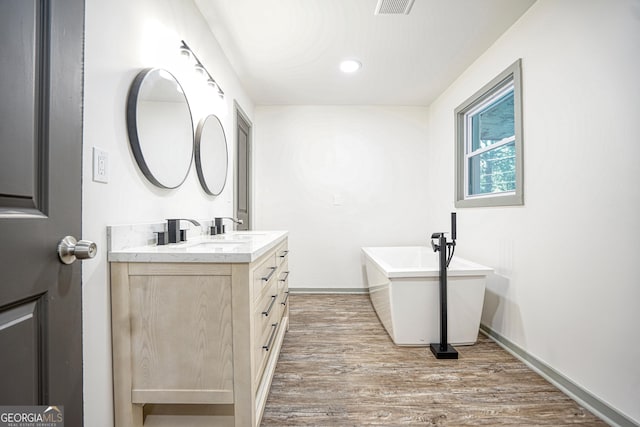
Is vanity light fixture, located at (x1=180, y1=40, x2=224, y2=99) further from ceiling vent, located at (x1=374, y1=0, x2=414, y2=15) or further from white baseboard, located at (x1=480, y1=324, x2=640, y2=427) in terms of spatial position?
white baseboard, located at (x1=480, y1=324, x2=640, y2=427)

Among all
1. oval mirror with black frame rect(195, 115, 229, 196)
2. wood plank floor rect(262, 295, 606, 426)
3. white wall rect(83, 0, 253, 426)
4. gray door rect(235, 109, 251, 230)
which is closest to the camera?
white wall rect(83, 0, 253, 426)

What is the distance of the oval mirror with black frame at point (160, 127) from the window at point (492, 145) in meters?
2.27

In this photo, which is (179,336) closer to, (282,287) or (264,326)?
(264,326)

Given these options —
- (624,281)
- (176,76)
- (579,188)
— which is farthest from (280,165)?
(624,281)

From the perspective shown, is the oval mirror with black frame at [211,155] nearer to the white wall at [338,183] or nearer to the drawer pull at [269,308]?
the drawer pull at [269,308]

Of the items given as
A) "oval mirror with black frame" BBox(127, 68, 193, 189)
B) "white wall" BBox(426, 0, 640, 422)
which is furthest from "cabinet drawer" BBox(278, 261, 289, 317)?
"white wall" BBox(426, 0, 640, 422)

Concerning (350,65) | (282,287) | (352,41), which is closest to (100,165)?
(282,287)

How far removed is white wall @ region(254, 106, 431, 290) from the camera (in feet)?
12.7

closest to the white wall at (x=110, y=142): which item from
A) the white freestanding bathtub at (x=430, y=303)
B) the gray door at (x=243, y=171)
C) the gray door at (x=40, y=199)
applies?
the gray door at (x=40, y=199)

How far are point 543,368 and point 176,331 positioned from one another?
2170 mm

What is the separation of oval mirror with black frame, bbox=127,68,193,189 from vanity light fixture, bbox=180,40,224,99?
0.25 metres

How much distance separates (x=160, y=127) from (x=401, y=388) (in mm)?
1983

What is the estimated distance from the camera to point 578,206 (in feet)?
5.47

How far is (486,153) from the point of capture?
284 centimetres
